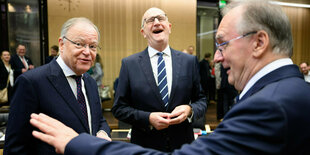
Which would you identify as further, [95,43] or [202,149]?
[95,43]

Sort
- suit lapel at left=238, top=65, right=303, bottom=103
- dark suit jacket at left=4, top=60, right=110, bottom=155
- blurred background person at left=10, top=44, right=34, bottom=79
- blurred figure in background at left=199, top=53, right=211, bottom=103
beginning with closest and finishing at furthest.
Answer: suit lapel at left=238, top=65, right=303, bottom=103
dark suit jacket at left=4, top=60, right=110, bottom=155
blurred background person at left=10, top=44, right=34, bottom=79
blurred figure in background at left=199, top=53, right=211, bottom=103

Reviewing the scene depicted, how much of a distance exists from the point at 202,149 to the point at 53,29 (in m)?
6.94

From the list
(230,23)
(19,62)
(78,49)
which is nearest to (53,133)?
(78,49)

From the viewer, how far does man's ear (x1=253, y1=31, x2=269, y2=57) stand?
0.93 metres

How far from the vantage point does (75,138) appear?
90cm

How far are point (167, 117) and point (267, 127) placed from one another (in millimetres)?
943

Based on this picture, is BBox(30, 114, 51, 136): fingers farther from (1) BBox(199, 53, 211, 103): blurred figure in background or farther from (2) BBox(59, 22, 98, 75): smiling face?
(1) BBox(199, 53, 211, 103): blurred figure in background

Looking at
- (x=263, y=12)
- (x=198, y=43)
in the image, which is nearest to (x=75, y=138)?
(x=263, y=12)

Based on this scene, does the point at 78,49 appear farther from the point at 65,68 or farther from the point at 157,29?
the point at 157,29

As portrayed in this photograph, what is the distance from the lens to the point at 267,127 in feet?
2.37

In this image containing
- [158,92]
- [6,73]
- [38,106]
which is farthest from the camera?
[6,73]

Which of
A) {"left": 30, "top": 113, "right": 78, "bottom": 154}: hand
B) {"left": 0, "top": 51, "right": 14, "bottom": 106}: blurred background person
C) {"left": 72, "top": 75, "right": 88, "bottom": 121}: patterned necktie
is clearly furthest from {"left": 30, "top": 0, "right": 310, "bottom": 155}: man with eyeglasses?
{"left": 0, "top": 51, "right": 14, "bottom": 106}: blurred background person

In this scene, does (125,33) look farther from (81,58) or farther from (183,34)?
(81,58)

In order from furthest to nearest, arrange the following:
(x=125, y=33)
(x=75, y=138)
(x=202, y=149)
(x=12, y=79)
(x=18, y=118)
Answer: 1. (x=125, y=33)
2. (x=12, y=79)
3. (x=18, y=118)
4. (x=75, y=138)
5. (x=202, y=149)
